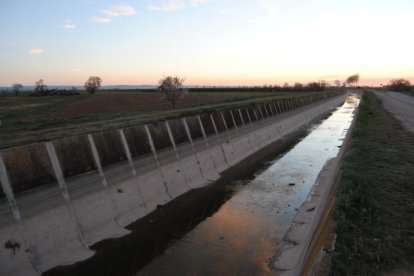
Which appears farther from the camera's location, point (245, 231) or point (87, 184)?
point (87, 184)

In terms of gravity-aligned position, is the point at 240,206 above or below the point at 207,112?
below

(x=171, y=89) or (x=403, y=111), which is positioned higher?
(x=171, y=89)

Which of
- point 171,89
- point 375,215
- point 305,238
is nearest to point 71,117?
point 171,89

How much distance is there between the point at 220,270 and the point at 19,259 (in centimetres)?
572

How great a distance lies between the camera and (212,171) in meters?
20.6

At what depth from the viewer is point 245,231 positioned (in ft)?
41.2

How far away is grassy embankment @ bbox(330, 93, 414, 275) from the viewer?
23.9 ft

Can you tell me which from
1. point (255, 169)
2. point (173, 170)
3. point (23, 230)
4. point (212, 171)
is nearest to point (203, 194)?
point (173, 170)

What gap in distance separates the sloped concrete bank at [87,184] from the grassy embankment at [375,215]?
764 centimetres

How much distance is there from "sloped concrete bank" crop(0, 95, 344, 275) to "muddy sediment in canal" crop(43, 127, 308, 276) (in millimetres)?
413

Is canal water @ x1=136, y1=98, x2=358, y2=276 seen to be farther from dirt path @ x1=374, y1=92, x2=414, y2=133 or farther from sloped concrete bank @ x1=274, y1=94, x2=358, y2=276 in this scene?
dirt path @ x1=374, y1=92, x2=414, y2=133

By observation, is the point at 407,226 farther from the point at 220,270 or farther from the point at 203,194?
the point at 203,194

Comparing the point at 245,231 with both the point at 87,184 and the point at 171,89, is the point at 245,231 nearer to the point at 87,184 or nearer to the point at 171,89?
the point at 87,184

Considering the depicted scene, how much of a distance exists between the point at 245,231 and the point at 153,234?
11.3 feet
